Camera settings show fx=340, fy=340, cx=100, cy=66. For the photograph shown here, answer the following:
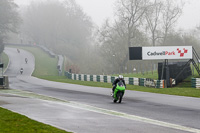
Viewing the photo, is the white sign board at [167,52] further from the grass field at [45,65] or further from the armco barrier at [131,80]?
the grass field at [45,65]

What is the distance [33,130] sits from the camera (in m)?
9.31

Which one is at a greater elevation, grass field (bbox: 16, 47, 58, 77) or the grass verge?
grass field (bbox: 16, 47, 58, 77)

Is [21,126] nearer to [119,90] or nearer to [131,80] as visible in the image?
[119,90]

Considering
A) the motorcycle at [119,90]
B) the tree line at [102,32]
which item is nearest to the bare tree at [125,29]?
the tree line at [102,32]

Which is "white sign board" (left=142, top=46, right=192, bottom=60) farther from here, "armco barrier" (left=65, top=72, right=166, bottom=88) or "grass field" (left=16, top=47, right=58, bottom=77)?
"grass field" (left=16, top=47, right=58, bottom=77)

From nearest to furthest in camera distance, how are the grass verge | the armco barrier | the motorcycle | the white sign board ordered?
1. the grass verge
2. the motorcycle
3. the armco barrier
4. the white sign board

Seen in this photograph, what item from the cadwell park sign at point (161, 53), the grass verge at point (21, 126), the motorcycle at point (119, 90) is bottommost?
the grass verge at point (21, 126)

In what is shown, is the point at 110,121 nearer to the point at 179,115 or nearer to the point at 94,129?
the point at 94,129

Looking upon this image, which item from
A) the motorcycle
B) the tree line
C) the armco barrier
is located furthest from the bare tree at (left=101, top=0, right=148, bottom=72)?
the motorcycle

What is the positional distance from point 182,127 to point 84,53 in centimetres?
7860

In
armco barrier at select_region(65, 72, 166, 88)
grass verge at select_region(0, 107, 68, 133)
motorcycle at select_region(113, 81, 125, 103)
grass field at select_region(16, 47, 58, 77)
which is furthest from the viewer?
grass field at select_region(16, 47, 58, 77)

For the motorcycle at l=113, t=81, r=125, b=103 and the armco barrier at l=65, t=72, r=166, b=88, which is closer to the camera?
the motorcycle at l=113, t=81, r=125, b=103

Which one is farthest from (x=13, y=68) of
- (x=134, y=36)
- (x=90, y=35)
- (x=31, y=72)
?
(x=90, y=35)

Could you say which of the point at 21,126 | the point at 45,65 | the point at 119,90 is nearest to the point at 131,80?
the point at 119,90
